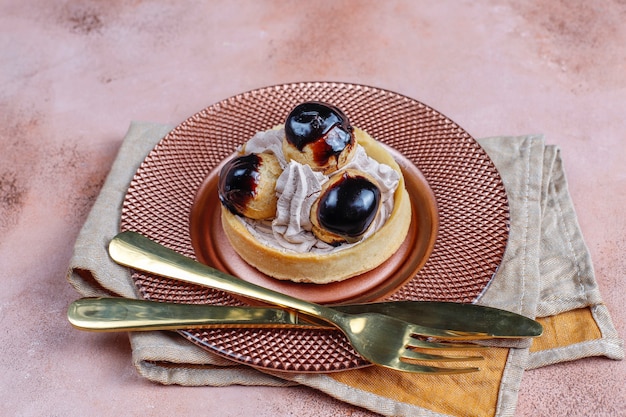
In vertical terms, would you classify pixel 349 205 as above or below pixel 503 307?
above

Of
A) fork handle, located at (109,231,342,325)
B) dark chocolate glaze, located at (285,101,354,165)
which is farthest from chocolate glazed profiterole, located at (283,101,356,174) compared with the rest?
fork handle, located at (109,231,342,325)

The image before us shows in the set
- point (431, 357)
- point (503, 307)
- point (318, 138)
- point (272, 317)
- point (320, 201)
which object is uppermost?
point (318, 138)

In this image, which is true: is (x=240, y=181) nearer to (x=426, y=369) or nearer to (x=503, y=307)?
(x=426, y=369)

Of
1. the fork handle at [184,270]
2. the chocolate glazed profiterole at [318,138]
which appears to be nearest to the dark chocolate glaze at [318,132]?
the chocolate glazed profiterole at [318,138]

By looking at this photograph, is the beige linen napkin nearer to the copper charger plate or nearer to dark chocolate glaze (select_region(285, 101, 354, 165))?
the copper charger plate

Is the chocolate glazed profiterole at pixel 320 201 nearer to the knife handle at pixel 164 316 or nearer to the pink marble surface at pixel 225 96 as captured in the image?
the knife handle at pixel 164 316

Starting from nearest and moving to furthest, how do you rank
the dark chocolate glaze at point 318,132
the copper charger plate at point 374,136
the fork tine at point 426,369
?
the fork tine at point 426,369 < the copper charger plate at point 374,136 < the dark chocolate glaze at point 318,132

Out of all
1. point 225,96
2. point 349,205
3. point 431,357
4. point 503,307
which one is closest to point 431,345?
point 431,357

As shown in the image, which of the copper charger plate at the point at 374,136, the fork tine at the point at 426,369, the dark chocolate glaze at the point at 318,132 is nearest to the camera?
the fork tine at the point at 426,369
